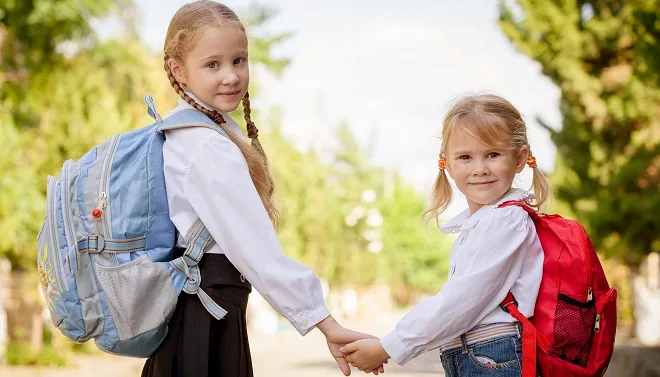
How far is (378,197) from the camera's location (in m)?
56.8

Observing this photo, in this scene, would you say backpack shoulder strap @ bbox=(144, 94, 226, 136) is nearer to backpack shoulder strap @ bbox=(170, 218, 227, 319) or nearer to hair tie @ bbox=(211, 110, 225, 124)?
hair tie @ bbox=(211, 110, 225, 124)

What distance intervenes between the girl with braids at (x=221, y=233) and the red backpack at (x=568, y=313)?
25.2 inches

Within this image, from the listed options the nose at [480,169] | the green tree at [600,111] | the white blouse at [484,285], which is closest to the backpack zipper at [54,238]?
the white blouse at [484,285]

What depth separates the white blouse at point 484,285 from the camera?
3215mm

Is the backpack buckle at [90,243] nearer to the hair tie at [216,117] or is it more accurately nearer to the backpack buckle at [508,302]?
the hair tie at [216,117]

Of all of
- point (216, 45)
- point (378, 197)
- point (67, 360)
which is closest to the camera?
point (216, 45)

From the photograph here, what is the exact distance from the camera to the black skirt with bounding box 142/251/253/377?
10.2ft

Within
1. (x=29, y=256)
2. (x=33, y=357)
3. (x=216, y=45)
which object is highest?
(x=216, y=45)

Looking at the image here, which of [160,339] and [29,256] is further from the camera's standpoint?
[29,256]

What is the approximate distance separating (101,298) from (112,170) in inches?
15.1

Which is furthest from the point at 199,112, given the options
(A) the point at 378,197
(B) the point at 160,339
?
(A) the point at 378,197

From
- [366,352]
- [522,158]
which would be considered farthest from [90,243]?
[522,158]

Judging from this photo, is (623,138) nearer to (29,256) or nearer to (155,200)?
(29,256)

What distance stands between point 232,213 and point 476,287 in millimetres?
771
